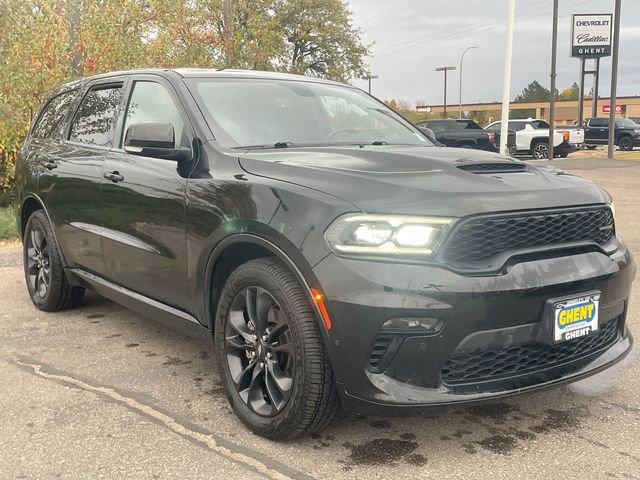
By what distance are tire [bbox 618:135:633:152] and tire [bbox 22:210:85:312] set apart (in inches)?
1351

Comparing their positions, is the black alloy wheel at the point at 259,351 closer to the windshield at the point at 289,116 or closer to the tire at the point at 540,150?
the windshield at the point at 289,116

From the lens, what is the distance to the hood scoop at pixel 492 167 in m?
3.08

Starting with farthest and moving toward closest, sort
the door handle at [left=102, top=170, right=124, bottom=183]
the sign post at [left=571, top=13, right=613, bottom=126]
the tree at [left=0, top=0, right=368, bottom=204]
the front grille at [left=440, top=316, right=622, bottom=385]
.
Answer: the sign post at [left=571, top=13, right=613, bottom=126] < the tree at [left=0, top=0, right=368, bottom=204] < the door handle at [left=102, top=170, right=124, bottom=183] < the front grille at [left=440, top=316, right=622, bottom=385]

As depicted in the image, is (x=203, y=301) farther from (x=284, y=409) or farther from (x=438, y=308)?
(x=438, y=308)

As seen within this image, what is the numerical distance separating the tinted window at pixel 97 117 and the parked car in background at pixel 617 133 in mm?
33957

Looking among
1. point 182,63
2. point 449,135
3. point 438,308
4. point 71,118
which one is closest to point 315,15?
point 449,135

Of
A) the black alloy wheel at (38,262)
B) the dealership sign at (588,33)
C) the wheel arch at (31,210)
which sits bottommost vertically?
the black alloy wheel at (38,262)

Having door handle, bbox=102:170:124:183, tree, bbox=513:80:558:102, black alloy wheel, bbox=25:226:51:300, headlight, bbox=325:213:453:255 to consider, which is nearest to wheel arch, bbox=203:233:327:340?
headlight, bbox=325:213:453:255

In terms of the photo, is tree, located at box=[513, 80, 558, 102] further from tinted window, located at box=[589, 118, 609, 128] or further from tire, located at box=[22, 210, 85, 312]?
tire, located at box=[22, 210, 85, 312]

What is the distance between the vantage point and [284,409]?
116 inches

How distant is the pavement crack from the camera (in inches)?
111

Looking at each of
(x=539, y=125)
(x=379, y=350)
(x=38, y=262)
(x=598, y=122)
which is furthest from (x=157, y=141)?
(x=598, y=122)

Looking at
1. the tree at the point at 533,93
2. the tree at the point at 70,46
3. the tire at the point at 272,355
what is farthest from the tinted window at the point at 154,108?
the tree at the point at 533,93

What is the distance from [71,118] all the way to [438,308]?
3.55 meters
